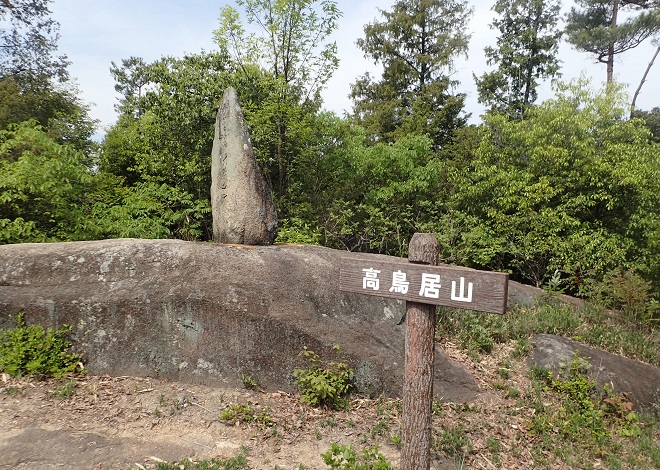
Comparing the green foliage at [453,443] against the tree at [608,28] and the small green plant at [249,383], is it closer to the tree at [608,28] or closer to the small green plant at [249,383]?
the small green plant at [249,383]

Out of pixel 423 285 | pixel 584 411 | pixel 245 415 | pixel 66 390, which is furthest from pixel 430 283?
pixel 66 390

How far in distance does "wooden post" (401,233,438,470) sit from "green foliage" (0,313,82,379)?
174 inches

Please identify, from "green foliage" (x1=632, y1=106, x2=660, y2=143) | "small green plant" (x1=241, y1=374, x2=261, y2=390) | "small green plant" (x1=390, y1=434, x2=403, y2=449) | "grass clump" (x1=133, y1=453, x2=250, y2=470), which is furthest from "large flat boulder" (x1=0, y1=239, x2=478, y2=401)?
"green foliage" (x1=632, y1=106, x2=660, y2=143)

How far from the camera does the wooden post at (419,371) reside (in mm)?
3674

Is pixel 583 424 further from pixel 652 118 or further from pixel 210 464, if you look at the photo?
pixel 652 118

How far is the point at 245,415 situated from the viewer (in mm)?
5176

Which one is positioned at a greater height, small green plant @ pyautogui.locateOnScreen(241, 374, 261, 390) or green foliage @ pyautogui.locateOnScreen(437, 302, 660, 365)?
green foliage @ pyautogui.locateOnScreen(437, 302, 660, 365)

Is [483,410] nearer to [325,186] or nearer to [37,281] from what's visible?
[37,281]

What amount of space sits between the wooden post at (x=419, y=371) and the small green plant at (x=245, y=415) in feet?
6.48

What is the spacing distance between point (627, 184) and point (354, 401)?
1032cm

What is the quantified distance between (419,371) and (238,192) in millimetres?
4730

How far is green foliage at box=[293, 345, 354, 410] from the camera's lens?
5.54 meters

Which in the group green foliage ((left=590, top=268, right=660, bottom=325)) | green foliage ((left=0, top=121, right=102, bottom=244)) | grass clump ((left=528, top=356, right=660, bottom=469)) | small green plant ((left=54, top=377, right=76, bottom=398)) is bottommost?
grass clump ((left=528, top=356, right=660, bottom=469))

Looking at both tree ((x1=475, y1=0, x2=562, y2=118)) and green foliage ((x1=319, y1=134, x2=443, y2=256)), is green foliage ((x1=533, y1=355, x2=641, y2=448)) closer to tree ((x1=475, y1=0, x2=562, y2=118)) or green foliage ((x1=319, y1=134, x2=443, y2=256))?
green foliage ((x1=319, y1=134, x2=443, y2=256))
